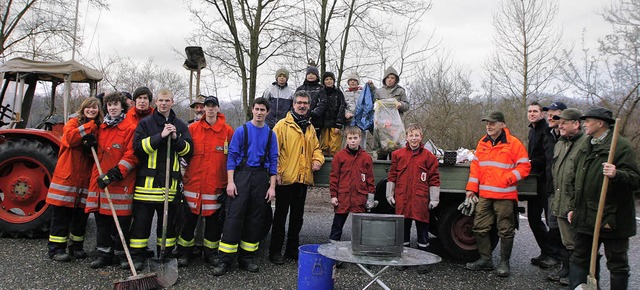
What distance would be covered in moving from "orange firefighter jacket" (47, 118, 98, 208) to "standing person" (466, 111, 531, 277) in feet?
13.7

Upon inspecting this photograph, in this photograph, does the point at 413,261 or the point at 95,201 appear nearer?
the point at 413,261

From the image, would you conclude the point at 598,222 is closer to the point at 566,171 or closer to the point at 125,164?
the point at 566,171

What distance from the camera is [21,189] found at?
5770 mm

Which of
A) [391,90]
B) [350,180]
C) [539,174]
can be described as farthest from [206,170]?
[539,174]

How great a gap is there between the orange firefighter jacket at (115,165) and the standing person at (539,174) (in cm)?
439

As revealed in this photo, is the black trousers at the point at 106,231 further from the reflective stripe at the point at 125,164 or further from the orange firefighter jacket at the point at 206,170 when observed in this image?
the orange firefighter jacket at the point at 206,170

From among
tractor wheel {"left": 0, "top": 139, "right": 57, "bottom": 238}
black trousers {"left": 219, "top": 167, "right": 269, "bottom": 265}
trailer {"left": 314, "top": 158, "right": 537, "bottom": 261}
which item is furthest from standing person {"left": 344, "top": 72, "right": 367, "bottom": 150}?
tractor wheel {"left": 0, "top": 139, "right": 57, "bottom": 238}

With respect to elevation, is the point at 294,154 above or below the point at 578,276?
above

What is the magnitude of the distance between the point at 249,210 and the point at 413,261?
199 centimetres

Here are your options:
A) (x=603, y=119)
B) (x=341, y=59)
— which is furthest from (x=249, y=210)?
(x=341, y=59)

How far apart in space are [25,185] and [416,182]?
4.81m

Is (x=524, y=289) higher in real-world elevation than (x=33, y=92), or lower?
lower

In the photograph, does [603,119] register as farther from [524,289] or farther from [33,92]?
[33,92]

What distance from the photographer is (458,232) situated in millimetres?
5387
